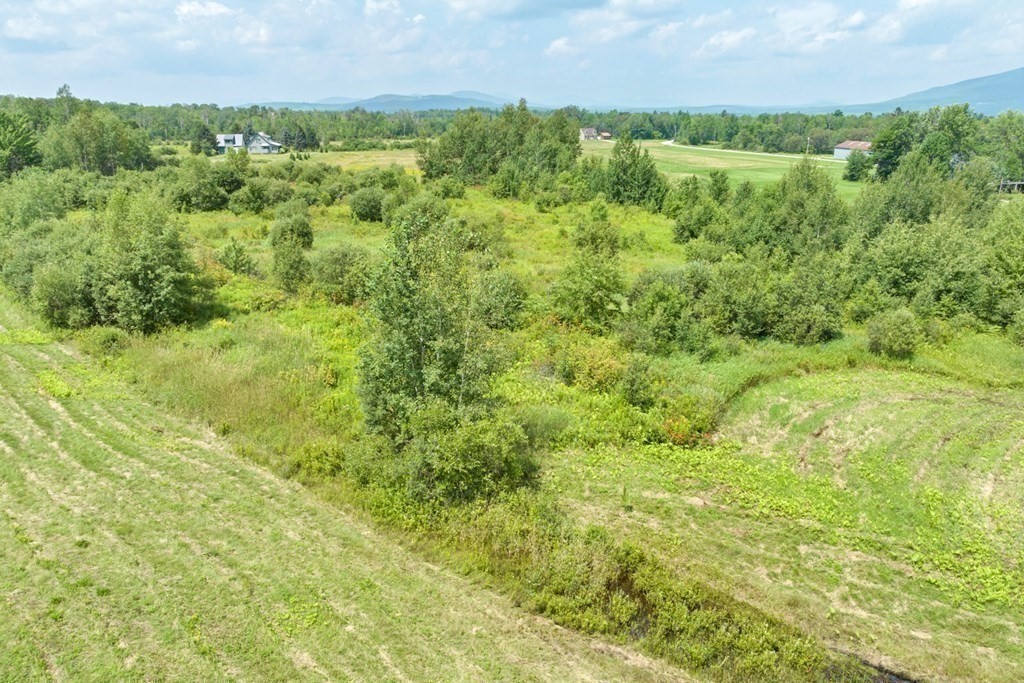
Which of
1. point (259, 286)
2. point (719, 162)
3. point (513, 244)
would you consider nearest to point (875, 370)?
point (513, 244)

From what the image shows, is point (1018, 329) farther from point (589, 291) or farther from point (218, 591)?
point (218, 591)

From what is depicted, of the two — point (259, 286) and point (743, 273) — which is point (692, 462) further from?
point (259, 286)

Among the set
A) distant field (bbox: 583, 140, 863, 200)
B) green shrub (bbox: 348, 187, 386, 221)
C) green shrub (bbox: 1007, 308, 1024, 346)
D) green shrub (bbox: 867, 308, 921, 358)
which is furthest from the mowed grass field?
distant field (bbox: 583, 140, 863, 200)

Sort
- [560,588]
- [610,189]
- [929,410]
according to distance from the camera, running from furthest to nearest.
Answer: [610,189] → [929,410] → [560,588]

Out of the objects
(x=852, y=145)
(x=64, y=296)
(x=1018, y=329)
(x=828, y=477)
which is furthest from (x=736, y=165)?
(x=64, y=296)

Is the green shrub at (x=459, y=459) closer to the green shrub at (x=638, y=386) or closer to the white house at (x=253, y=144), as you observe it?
the green shrub at (x=638, y=386)

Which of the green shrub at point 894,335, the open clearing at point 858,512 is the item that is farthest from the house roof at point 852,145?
the open clearing at point 858,512

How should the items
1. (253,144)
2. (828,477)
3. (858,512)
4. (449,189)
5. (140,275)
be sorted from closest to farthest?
(858,512), (828,477), (140,275), (449,189), (253,144)
